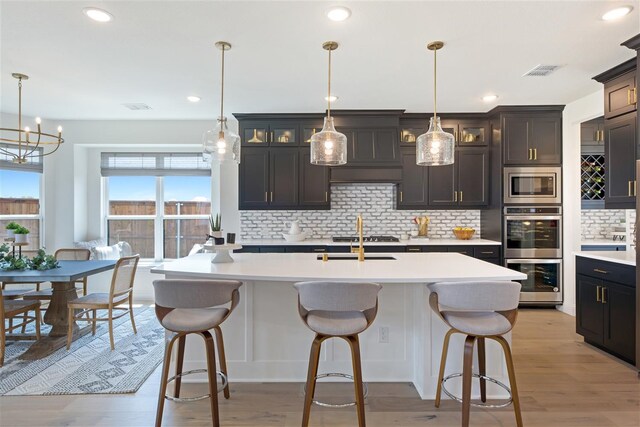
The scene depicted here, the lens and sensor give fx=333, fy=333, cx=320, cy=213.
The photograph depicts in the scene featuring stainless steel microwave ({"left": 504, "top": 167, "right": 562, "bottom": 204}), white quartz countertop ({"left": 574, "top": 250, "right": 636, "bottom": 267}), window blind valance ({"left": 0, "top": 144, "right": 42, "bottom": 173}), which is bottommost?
white quartz countertop ({"left": 574, "top": 250, "right": 636, "bottom": 267})

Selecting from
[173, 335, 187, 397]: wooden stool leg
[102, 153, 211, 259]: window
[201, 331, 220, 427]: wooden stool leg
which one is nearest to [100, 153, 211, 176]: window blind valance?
[102, 153, 211, 259]: window

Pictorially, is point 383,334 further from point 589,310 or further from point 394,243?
point 589,310

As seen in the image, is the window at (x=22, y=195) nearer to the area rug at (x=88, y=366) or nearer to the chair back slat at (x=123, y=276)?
the area rug at (x=88, y=366)

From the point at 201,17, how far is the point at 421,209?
12.1ft

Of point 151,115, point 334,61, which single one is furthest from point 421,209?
point 151,115

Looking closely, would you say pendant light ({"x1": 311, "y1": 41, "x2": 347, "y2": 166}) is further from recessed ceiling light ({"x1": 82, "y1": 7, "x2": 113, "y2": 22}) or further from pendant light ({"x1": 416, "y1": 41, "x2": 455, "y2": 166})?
recessed ceiling light ({"x1": 82, "y1": 7, "x2": 113, "y2": 22})

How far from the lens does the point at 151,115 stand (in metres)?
4.82

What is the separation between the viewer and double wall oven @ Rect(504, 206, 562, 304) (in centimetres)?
440

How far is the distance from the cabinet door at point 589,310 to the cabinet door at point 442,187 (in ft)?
5.91

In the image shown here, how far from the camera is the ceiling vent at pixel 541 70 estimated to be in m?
3.22

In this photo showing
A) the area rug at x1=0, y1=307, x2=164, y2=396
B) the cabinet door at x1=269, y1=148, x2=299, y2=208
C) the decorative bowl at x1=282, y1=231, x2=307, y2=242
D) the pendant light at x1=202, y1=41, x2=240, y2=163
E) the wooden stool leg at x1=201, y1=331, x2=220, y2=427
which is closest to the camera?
the wooden stool leg at x1=201, y1=331, x2=220, y2=427

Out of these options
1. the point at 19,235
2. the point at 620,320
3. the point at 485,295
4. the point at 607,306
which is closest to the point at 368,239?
the point at 607,306

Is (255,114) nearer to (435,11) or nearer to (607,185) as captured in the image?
(435,11)

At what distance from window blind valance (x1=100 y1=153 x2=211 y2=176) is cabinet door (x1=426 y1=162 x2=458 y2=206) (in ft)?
11.4
